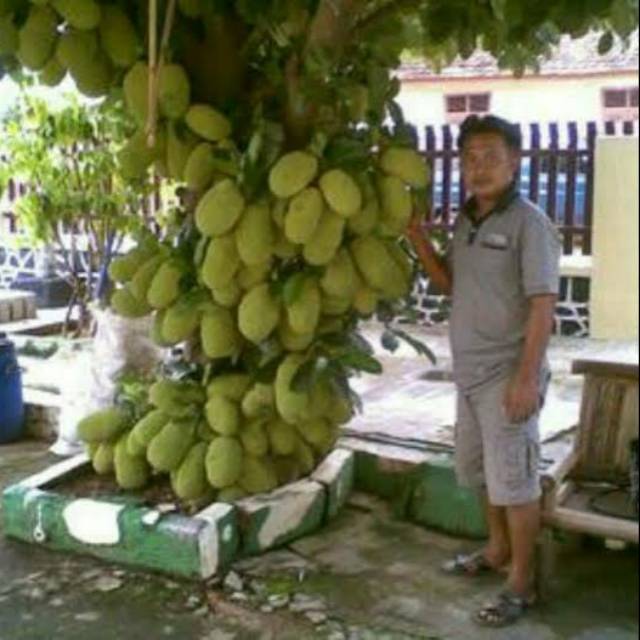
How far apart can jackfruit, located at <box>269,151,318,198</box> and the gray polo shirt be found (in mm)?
374

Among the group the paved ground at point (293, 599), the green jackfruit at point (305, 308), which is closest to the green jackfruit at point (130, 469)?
the paved ground at point (293, 599)

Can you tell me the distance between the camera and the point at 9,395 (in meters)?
3.98

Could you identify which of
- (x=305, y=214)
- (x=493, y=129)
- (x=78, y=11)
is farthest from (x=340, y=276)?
(x=78, y=11)

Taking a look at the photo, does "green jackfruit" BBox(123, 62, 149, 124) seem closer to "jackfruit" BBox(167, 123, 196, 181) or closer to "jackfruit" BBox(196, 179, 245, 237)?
"jackfruit" BBox(167, 123, 196, 181)

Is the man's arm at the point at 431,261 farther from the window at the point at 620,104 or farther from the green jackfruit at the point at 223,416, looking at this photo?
the window at the point at 620,104

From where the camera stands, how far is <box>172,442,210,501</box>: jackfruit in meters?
2.70

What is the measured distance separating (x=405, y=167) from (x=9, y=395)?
2.31 meters

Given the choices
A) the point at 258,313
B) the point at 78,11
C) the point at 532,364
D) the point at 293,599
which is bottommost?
the point at 293,599

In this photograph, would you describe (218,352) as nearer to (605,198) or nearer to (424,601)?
(424,601)

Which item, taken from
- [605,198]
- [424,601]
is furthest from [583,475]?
[605,198]

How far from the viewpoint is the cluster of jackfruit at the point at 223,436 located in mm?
2662

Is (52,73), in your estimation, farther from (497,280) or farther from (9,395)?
(9,395)

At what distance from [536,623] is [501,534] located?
275 millimetres

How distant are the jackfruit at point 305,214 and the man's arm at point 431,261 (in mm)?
276
